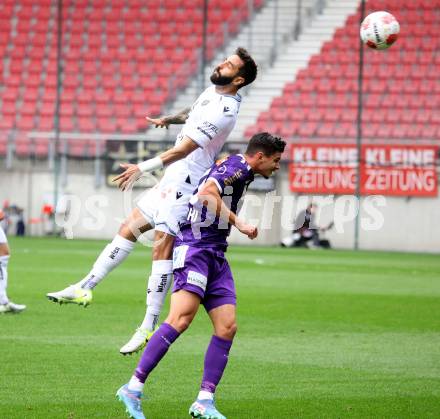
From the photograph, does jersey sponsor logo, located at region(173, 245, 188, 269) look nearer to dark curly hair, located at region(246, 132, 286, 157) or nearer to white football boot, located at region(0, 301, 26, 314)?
dark curly hair, located at region(246, 132, 286, 157)

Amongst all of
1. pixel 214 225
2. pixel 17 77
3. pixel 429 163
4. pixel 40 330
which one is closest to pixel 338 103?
pixel 429 163

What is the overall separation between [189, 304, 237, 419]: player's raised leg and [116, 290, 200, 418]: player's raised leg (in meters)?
0.19

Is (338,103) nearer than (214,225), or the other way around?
(214,225)

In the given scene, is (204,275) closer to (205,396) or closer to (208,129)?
(205,396)

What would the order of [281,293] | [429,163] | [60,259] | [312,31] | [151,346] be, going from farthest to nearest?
[312,31], [429,163], [60,259], [281,293], [151,346]

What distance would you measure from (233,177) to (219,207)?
0.85 ft

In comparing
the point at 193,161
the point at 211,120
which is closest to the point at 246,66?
the point at 211,120

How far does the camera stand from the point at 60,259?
21.4 metres

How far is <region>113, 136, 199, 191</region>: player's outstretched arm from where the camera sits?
6.77m

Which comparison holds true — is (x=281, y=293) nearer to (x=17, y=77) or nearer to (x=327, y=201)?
(x=327, y=201)

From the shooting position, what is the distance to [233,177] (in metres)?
6.91

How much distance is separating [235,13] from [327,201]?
7.69 meters

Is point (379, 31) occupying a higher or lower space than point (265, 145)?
higher

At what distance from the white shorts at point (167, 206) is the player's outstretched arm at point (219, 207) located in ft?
3.78
